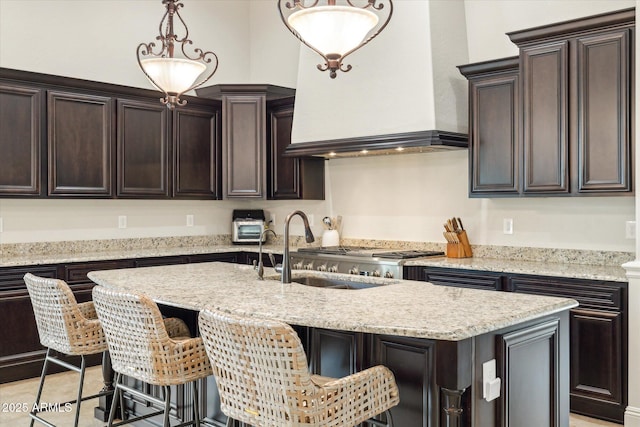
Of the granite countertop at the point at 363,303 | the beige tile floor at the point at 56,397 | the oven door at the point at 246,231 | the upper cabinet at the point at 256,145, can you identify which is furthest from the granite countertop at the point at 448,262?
the granite countertop at the point at 363,303

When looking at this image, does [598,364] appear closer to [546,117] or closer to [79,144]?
[546,117]

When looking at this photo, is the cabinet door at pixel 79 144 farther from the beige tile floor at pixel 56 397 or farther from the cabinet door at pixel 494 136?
the cabinet door at pixel 494 136

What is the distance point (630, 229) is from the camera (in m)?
4.12

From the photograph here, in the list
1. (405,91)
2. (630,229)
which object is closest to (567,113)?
(630,229)

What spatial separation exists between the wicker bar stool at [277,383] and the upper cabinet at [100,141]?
334cm

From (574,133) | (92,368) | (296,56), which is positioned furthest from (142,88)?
(574,133)

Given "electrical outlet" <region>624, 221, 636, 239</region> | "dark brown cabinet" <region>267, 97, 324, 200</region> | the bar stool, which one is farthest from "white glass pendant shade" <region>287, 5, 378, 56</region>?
"dark brown cabinet" <region>267, 97, 324, 200</region>

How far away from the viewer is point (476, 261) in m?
4.59

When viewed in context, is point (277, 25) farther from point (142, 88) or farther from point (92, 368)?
point (92, 368)

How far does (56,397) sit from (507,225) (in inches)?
139

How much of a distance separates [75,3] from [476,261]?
162 inches

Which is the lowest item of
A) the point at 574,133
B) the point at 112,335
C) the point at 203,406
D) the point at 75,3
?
the point at 203,406

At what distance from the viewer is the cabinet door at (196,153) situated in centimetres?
580

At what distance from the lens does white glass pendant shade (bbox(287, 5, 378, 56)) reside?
267 centimetres
